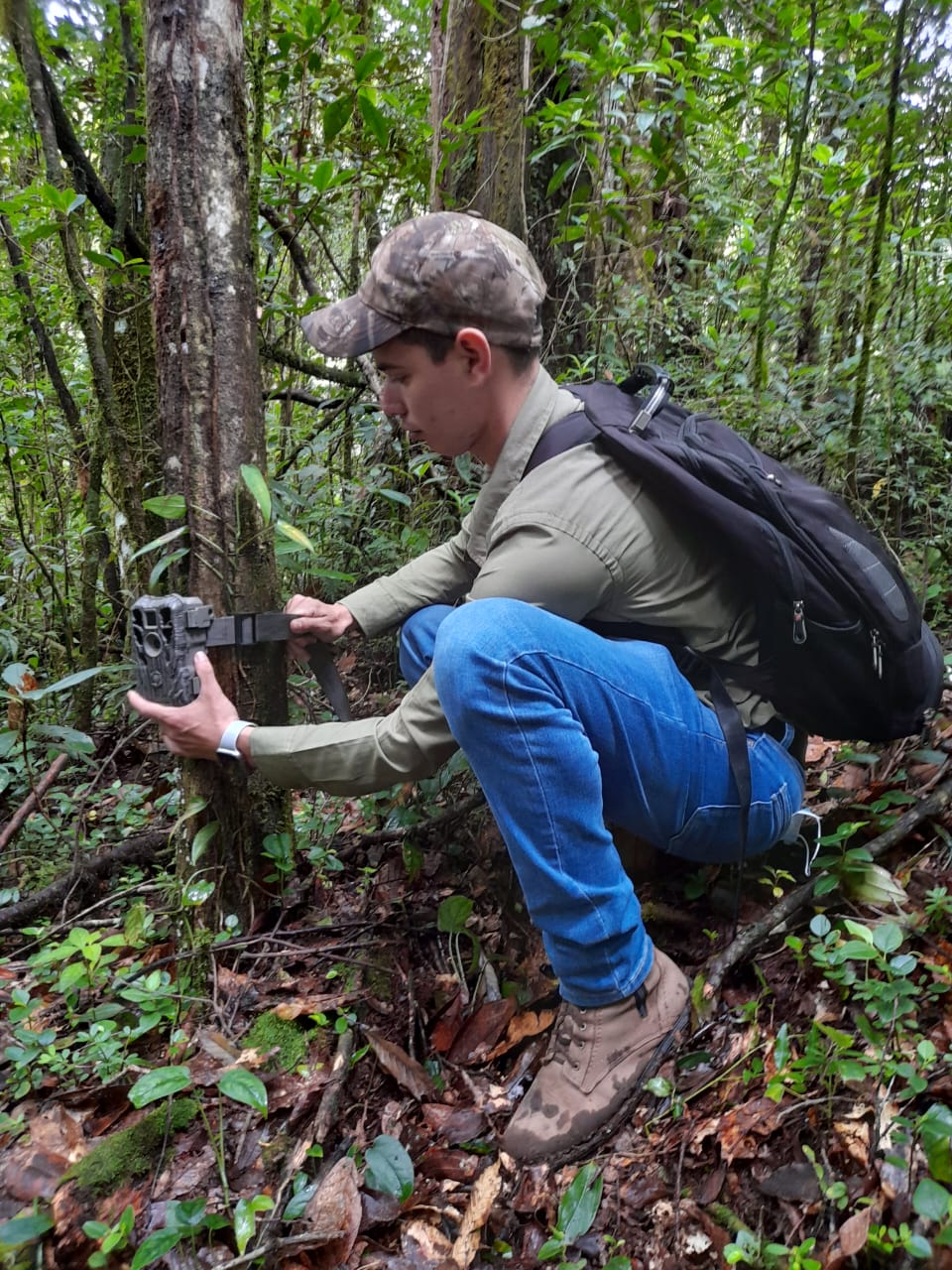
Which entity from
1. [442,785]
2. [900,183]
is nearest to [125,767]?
[442,785]

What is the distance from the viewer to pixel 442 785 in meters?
2.71

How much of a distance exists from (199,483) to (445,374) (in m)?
0.75

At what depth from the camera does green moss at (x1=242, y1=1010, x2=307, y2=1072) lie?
2031mm

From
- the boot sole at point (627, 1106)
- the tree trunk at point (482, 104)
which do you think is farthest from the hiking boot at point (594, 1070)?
the tree trunk at point (482, 104)

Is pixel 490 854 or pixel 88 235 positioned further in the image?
pixel 88 235

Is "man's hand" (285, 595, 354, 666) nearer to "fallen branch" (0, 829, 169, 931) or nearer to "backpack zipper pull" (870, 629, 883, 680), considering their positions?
"fallen branch" (0, 829, 169, 931)

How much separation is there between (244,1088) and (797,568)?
5.39ft

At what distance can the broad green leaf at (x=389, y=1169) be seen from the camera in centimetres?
169

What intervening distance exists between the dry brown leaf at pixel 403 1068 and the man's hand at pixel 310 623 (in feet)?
3.67

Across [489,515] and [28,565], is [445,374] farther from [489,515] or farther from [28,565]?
[28,565]

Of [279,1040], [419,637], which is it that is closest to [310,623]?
[419,637]

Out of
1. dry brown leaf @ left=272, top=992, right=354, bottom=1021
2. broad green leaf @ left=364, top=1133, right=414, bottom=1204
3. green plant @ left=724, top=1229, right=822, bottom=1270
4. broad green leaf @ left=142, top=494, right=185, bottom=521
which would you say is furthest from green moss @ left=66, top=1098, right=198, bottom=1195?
broad green leaf @ left=142, top=494, right=185, bottom=521

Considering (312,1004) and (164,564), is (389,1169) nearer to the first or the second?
(312,1004)

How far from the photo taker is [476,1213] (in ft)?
5.53
